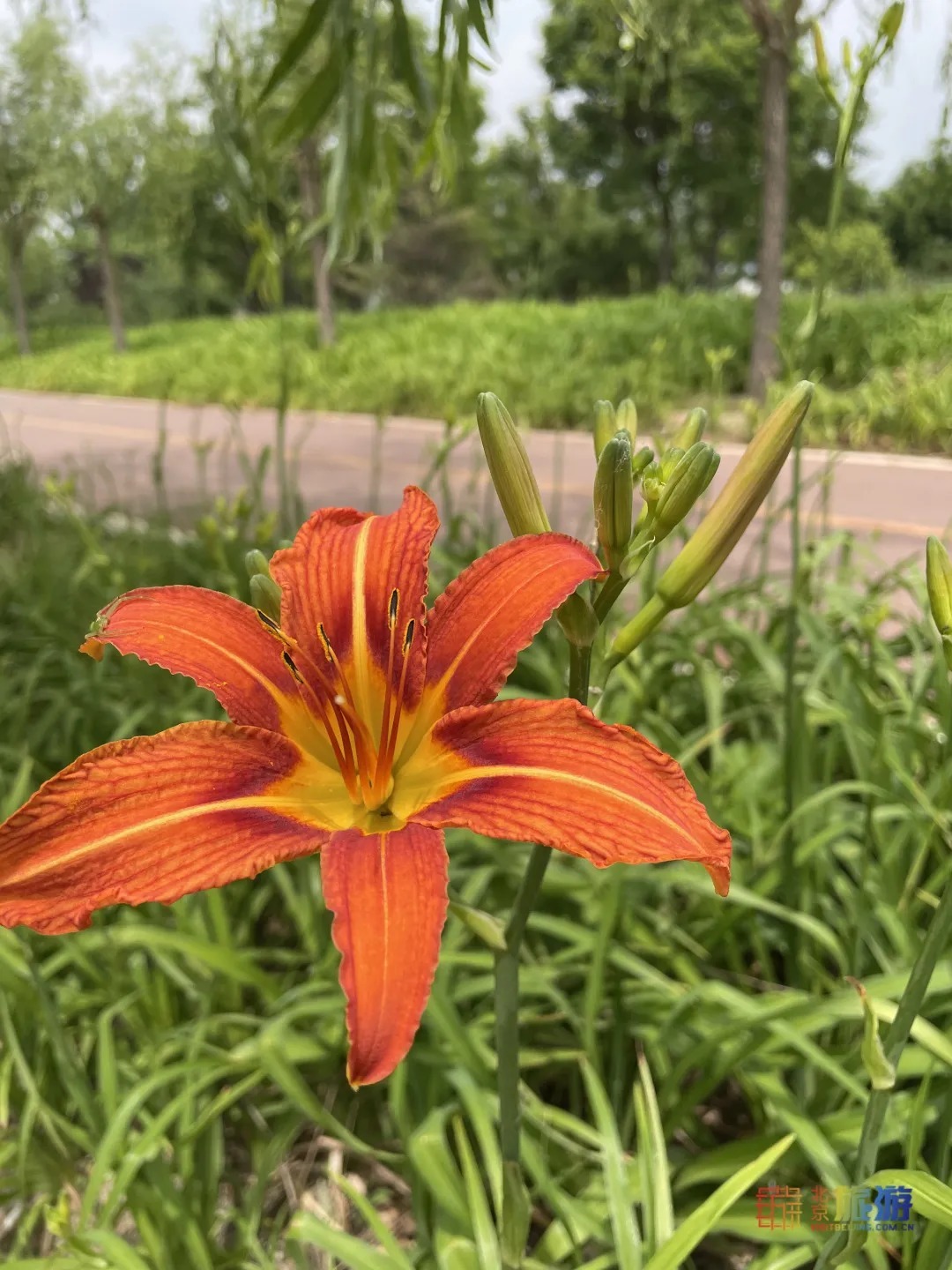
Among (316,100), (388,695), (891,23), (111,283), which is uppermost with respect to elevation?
(111,283)

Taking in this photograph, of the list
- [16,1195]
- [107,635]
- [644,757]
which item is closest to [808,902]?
[644,757]

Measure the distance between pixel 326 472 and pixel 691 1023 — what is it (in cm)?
623

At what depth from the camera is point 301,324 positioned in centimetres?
1493

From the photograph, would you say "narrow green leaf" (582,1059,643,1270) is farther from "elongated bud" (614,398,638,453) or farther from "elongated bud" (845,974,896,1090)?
"elongated bud" (614,398,638,453)

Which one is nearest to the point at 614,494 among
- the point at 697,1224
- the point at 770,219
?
the point at 697,1224

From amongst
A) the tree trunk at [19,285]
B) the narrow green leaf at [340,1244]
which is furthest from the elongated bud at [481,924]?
the tree trunk at [19,285]

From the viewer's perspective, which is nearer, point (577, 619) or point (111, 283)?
point (577, 619)

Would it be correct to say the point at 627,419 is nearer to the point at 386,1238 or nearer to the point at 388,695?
the point at 388,695

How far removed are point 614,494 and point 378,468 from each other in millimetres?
2303

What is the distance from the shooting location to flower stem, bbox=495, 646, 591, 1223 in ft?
2.17

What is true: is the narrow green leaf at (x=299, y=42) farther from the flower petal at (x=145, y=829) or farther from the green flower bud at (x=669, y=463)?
the flower petal at (x=145, y=829)

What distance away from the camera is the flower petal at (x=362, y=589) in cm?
73

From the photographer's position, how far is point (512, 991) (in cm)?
71

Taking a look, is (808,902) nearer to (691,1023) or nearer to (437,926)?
(691,1023)
